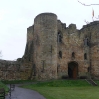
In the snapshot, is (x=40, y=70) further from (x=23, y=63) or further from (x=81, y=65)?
(x=81, y=65)

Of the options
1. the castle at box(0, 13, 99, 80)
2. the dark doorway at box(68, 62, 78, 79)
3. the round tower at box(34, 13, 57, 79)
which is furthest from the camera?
the dark doorway at box(68, 62, 78, 79)

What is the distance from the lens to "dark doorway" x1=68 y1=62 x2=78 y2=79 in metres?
37.6

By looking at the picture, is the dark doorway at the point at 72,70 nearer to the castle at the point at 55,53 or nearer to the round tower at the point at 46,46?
the castle at the point at 55,53

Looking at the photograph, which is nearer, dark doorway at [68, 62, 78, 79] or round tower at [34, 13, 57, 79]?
round tower at [34, 13, 57, 79]

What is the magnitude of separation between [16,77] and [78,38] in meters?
12.9

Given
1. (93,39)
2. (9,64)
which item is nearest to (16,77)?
(9,64)

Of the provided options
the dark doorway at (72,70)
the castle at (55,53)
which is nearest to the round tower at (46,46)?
the castle at (55,53)

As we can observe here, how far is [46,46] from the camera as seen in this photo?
108ft

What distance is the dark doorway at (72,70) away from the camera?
3762 centimetres

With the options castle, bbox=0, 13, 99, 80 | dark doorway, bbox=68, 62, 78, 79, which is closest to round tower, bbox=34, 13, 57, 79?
castle, bbox=0, 13, 99, 80

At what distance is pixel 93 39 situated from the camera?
37281mm

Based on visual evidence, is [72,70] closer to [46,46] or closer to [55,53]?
[55,53]

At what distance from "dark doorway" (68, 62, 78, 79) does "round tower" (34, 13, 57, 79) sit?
19.0 feet

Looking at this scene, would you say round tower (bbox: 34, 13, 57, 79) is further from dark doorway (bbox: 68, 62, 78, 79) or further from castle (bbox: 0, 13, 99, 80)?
dark doorway (bbox: 68, 62, 78, 79)
